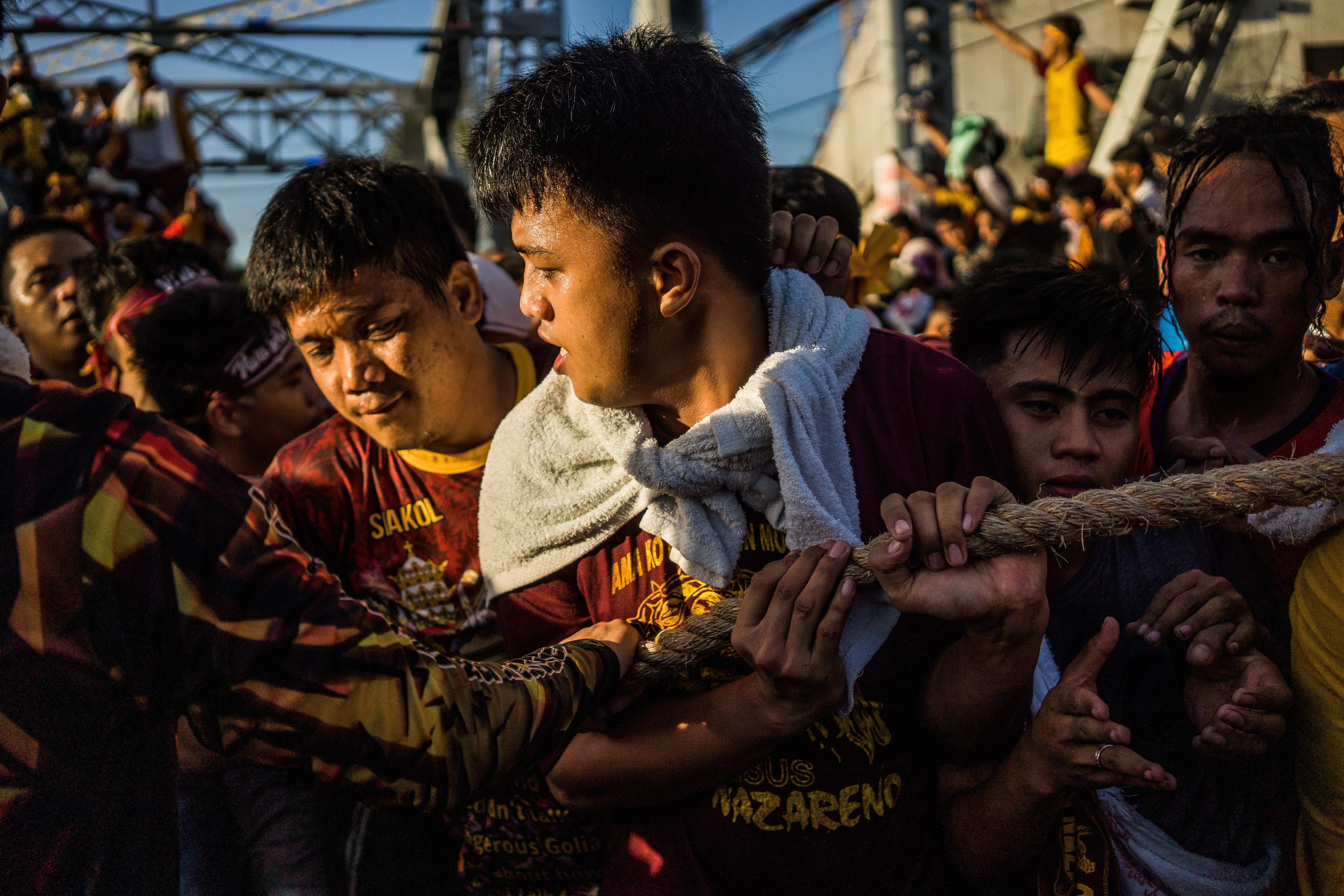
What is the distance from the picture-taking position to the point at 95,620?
1.23 metres

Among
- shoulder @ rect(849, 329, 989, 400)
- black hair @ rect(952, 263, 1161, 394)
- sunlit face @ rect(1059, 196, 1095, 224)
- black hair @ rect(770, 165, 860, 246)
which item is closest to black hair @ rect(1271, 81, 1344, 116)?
black hair @ rect(952, 263, 1161, 394)

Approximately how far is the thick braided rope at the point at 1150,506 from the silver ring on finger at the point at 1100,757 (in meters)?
0.32

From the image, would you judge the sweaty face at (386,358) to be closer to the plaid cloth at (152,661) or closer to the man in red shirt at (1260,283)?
the plaid cloth at (152,661)

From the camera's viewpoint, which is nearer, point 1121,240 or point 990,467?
point 990,467

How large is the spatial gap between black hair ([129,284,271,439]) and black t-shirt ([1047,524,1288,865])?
2.49 metres

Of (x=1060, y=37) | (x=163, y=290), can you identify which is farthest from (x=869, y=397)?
(x=1060, y=37)

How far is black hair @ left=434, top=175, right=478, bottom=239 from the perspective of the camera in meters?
4.11

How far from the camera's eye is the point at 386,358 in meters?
2.26

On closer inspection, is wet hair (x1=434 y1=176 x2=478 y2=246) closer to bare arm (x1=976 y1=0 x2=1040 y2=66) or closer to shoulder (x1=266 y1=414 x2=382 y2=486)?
shoulder (x1=266 y1=414 x2=382 y2=486)

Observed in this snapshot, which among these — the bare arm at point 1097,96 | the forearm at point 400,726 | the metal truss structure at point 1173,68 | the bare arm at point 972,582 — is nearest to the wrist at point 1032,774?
the bare arm at point 972,582

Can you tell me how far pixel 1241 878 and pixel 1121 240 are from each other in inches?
196

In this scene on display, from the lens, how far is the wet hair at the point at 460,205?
411 cm

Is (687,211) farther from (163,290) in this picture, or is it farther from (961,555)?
(163,290)

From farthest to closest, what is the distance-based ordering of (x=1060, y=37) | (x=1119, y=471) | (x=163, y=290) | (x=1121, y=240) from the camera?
(x=1060, y=37) → (x=1121, y=240) → (x=163, y=290) → (x=1119, y=471)
